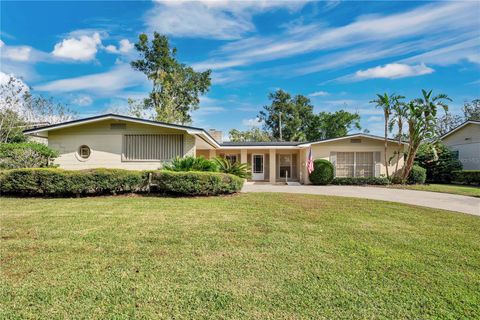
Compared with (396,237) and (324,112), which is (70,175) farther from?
(324,112)

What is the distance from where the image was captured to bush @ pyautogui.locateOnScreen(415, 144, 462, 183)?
19.8 m

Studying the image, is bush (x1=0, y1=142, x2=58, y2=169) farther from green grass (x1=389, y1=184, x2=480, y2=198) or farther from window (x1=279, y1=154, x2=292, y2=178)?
green grass (x1=389, y1=184, x2=480, y2=198)

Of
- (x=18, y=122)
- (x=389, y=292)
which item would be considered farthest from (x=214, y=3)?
(x=18, y=122)

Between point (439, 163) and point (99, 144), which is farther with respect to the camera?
point (439, 163)

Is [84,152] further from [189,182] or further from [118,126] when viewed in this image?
[189,182]

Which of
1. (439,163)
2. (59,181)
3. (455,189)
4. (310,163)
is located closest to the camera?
(59,181)

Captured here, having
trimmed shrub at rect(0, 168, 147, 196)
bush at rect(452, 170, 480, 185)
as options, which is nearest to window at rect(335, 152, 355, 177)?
bush at rect(452, 170, 480, 185)

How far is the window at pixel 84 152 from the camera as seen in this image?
13.0m

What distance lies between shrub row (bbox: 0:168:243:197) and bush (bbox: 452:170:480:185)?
18094 mm

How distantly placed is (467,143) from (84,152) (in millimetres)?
26828

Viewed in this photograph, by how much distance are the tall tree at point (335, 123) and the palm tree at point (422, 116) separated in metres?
19.6

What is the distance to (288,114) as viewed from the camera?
42.8 metres

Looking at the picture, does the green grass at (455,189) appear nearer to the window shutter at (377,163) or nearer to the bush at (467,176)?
the window shutter at (377,163)

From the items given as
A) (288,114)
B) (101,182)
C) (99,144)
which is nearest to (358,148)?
(101,182)
